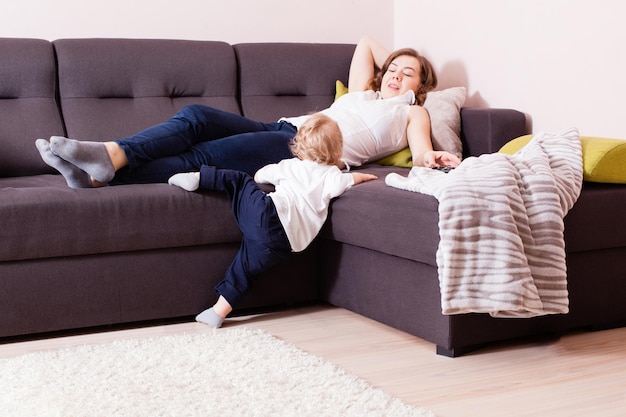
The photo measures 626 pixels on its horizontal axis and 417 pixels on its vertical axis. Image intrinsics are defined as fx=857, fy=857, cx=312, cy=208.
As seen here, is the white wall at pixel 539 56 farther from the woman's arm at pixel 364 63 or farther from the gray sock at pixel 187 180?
the gray sock at pixel 187 180

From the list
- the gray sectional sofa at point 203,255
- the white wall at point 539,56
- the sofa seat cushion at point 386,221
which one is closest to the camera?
the sofa seat cushion at point 386,221

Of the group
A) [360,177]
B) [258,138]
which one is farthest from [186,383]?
[258,138]

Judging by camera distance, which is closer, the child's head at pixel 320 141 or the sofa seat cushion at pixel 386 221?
the sofa seat cushion at pixel 386 221

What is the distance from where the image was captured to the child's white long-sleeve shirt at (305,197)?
8.79 feet

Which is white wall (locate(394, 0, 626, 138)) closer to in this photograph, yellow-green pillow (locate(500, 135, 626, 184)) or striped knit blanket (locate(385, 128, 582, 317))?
yellow-green pillow (locate(500, 135, 626, 184))

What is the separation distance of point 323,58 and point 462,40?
0.61 m

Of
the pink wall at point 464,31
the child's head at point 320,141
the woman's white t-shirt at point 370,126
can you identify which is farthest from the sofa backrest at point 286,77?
the child's head at point 320,141

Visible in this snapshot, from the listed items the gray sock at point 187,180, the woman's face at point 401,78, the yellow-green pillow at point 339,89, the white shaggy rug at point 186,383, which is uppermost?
the woman's face at point 401,78

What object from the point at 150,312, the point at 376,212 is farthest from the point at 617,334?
the point at 150,312

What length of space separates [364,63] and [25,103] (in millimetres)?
1423

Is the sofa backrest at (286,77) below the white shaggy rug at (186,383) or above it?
above

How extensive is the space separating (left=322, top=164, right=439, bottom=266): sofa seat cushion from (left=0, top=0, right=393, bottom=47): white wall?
1567 millimetres

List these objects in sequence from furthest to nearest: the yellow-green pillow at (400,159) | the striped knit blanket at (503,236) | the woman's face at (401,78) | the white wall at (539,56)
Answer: the woman's face at (401,78), the yellow-green pillow at (400,159), the white wall at (539,56), the striped knit blanket at (503,236)

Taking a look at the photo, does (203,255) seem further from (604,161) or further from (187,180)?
(604,161)
